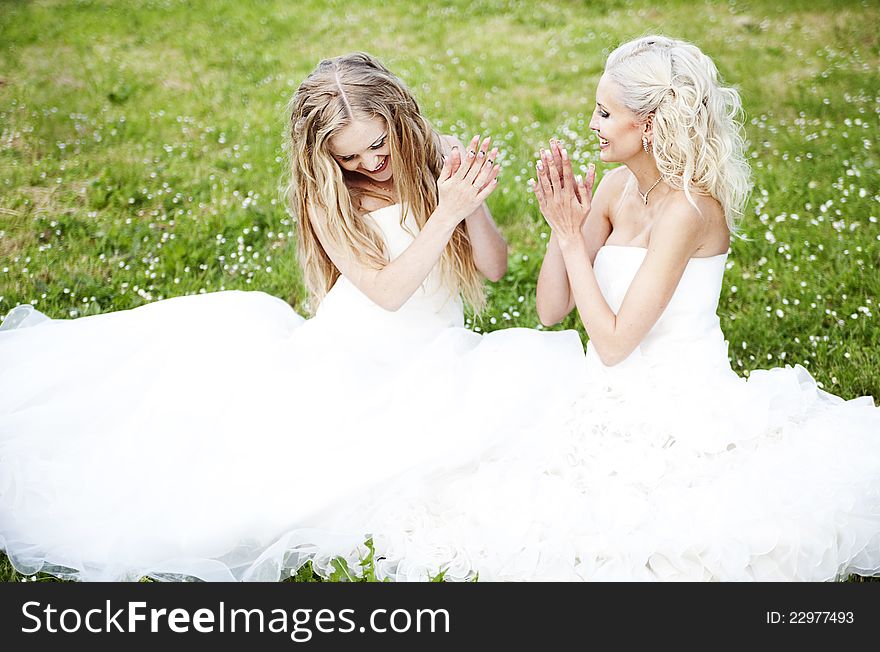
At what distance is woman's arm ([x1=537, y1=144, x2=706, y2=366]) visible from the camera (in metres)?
3.50

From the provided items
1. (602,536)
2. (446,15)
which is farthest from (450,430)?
(446,15)

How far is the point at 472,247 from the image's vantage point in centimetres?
416

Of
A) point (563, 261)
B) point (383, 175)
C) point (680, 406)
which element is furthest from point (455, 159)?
point (680, 406)

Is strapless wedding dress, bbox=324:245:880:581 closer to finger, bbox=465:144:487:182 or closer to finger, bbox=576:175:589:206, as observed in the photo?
finger, bbox=576:175:589:206

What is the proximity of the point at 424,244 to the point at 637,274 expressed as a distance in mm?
888

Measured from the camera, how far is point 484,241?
13.4 ft

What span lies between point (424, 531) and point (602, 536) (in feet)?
2.24

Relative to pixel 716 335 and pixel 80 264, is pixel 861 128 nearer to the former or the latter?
pixel 716 335

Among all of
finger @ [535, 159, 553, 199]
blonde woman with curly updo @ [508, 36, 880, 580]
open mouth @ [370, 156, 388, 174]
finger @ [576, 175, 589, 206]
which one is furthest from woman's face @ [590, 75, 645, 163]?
open mouth @ [370, 156, 388, 174]

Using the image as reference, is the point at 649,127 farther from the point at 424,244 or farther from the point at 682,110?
the point at 424,244

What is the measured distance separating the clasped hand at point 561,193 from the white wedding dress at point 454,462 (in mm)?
289

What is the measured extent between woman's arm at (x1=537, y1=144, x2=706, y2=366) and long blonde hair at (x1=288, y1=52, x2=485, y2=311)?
66cm

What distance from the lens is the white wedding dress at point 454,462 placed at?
10.9 ft

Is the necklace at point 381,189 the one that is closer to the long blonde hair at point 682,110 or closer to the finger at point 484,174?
the finger at point 484,174
